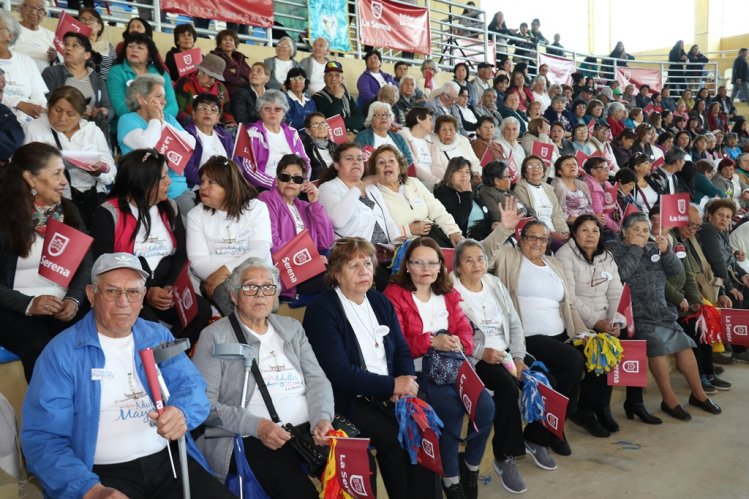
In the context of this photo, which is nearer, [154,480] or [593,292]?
[154,480]

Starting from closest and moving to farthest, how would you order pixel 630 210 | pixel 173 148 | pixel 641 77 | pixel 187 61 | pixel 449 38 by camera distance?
pixel 173 148 → pixel 630 210 → pixel 187 61 → pixel 449 38 → pixel 641 77

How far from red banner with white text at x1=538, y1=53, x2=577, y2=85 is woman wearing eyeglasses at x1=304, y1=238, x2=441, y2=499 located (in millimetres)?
10770

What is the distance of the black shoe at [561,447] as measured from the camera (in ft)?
12.4

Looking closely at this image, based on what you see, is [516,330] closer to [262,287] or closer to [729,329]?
[262,287]

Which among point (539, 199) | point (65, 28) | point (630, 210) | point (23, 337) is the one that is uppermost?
point (65, 28)

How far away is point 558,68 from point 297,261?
11167 mm

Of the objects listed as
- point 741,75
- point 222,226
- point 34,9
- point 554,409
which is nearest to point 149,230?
point 222,226

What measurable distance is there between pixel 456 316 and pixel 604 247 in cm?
170

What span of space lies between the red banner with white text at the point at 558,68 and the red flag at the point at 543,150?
21.4 ft

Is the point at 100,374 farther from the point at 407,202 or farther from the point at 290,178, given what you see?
the point at 407,202

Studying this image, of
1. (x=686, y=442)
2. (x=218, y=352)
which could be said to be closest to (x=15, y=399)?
(x=218, y=352)

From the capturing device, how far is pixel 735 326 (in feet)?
16.0

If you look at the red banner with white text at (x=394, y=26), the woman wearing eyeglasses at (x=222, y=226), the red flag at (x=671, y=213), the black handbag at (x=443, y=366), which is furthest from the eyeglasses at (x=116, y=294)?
the red banner with white text at (x=394, y=26)

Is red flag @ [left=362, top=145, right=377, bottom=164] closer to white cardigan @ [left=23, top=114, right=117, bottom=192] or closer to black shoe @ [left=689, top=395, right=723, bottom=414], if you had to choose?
white cardigan @ [left=23, top=114, right=117, bottom=192]
